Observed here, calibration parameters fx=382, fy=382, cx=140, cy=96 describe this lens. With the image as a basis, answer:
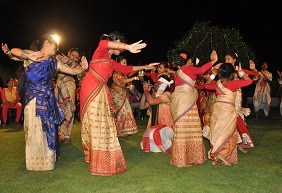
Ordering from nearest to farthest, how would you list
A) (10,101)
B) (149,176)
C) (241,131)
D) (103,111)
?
(149,176) < (103,111) < (241,131) < (10,101)

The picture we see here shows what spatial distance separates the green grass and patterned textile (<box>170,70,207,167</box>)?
18 cm

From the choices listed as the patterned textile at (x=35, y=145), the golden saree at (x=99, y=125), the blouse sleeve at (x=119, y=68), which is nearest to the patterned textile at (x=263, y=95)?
the blouse sleeve at (x=119, y=68)

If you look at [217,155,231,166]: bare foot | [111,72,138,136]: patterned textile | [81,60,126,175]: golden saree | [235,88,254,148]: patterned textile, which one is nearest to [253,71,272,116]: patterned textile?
[111,72,138,136]: patterned textile

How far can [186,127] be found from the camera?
18.9 feet

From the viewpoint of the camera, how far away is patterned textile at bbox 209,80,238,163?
580 cm

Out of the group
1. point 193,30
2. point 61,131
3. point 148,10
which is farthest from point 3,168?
point 148,10

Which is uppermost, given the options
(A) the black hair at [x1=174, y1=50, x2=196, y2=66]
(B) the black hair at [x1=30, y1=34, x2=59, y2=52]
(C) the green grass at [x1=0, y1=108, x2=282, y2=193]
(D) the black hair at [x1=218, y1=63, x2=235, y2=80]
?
(B) the black hair at [x1=30, y1=34, x2=59, y2=52]

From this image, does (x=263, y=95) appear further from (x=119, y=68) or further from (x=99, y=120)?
(x=99, y=120)

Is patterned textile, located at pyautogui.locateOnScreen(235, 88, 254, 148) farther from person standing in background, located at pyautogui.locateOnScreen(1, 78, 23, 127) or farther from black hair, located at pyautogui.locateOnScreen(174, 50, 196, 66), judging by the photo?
person standing in background, located at pyautogui.locateOnScreen(1, 78, 23, 127)

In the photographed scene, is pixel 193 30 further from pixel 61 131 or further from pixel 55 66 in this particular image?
pixel 55 66

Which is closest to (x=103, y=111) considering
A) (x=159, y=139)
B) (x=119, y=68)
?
(x=119, y=68)

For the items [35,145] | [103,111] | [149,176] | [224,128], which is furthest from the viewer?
[224,128]

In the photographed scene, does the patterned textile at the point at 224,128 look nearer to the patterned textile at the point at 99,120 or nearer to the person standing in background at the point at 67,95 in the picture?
the patterned textile at the point at 99,120

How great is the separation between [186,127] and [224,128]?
586 millimetres
